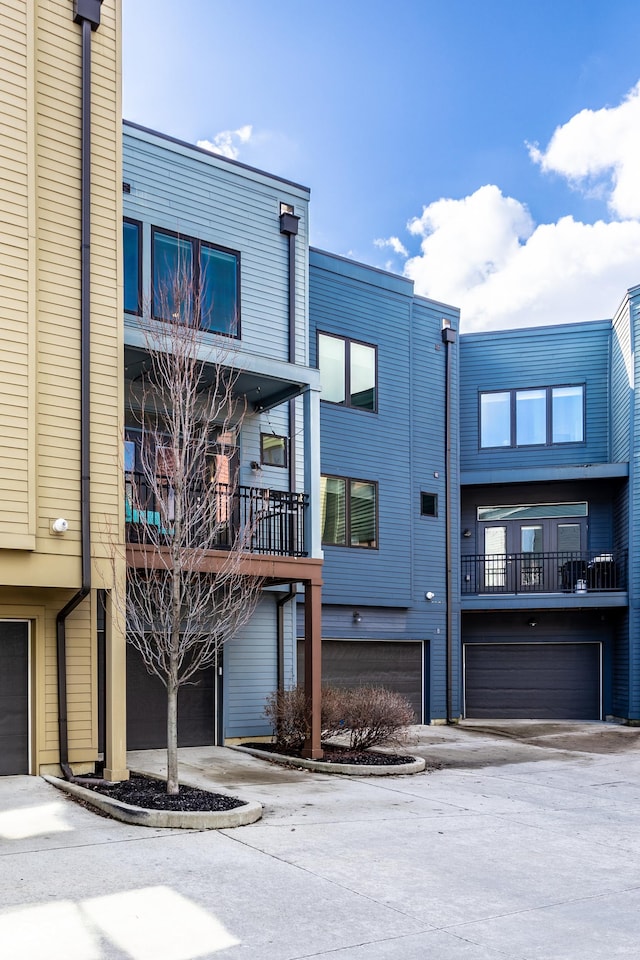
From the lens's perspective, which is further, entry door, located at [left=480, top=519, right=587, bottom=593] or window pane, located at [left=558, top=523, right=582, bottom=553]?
window pane, located at [left=558, top=523, right=582, bottom=553]

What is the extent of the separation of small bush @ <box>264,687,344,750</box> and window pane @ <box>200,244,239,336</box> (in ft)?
19.0

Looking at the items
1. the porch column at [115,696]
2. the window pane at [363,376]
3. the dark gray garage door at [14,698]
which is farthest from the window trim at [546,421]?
the dark gray garage door at [14,698]

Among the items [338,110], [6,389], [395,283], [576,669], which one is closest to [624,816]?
[6,389]

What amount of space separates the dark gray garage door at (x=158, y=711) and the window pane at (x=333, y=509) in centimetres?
426

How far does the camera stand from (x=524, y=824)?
960 centimetres

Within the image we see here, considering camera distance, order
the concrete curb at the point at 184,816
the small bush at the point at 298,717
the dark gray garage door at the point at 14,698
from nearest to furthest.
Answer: the concrete curb at the point at 184,816
the dark gray garage door at the point at 14,698
the small bush at the point at 298,717

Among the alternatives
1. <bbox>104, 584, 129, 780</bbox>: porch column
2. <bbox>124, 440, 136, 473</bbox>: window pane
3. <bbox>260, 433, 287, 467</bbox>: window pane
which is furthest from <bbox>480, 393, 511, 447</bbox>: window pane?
<bbox>104, 584, 129, 780</bbox>: porch column

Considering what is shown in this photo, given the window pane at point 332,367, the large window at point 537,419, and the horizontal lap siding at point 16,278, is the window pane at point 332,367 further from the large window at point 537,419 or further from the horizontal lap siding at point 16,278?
the horizontal lap siding at point 16,278

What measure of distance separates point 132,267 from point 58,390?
12.6 ft

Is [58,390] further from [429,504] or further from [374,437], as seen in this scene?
[429,504]

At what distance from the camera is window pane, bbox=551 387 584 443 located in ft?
70.4

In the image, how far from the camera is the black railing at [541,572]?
795 inches

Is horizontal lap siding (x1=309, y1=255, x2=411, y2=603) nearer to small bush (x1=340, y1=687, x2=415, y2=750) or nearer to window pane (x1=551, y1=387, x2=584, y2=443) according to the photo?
small bush (x1=340, y1=687, x2=415, y2=750)

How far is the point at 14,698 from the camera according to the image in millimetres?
11219
